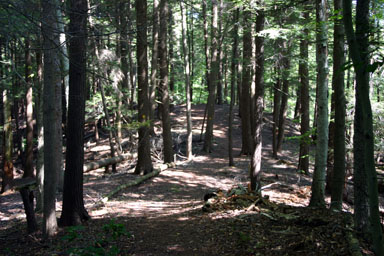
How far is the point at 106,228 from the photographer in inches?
216

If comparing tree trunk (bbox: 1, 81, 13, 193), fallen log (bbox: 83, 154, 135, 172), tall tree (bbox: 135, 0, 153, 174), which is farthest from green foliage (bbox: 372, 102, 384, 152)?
tree trunk (bbox: 1, 81, 13, 193)

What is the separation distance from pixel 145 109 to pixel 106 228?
942 centimetres

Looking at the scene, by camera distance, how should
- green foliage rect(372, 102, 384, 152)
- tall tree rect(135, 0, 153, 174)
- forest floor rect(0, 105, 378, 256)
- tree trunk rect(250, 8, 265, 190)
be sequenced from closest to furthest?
1. forest floor rect(0, 105, 378, 256)
2. tree trunk rect(250, 8, 265, 190)
3. green foliage rect(372, 102, 384, 152)
4. tall tree rect(135, 0, 153, 174)

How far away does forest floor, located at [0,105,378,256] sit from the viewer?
511 centimetres

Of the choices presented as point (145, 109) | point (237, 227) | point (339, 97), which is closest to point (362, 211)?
point (237, 227)

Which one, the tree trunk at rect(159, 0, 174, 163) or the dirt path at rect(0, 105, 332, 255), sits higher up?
the tree trunk at rect(159, 0, 174, 163)

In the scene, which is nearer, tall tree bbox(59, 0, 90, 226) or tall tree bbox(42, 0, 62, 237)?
tall tree bbox(42, 0, 62, 237)

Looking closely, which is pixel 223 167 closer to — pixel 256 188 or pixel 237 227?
pixel 256 188

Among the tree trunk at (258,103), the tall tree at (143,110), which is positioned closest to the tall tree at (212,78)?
the tall tree at (143,110)

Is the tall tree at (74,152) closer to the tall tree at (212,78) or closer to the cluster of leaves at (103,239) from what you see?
the cluster of leaves at (103,239)

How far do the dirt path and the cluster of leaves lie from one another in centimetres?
22

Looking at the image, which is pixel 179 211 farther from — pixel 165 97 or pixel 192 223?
pixel 165 97

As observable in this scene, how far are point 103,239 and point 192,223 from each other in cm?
221

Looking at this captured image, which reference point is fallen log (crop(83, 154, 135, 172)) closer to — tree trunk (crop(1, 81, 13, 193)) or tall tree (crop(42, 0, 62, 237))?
tree trunk (crop(1, 81, 13, 193))
